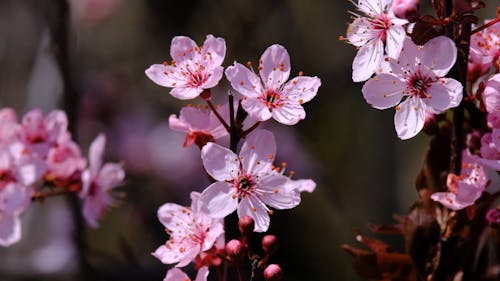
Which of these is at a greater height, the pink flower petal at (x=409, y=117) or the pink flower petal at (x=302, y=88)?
the pink flower petal at (x=302, y=88)

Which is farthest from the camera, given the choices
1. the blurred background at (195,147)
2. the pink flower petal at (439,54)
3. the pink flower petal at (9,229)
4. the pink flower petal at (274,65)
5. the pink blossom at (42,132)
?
the blurred background at (195,147)

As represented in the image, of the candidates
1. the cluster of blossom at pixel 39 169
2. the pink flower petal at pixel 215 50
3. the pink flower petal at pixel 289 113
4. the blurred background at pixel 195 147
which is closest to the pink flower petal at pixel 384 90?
the pink flower petal at pixel 289 113

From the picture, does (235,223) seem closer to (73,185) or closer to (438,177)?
(438,177)

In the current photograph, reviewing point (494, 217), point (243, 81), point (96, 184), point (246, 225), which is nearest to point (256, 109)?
point (243, 81)

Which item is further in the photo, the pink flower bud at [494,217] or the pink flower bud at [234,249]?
the pink flower bud at [494,217]

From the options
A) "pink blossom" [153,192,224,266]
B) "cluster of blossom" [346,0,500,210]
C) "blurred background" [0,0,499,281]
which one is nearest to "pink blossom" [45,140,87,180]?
"pink blossom" [153,192,224,266]

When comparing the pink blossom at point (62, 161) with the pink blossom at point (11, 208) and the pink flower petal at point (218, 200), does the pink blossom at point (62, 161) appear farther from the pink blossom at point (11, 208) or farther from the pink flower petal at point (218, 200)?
the pink flower petal at point (218, 200)

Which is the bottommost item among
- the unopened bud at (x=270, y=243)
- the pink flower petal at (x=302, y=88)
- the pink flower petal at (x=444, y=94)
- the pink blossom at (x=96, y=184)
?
the unopened bud at (x=270, y=243)

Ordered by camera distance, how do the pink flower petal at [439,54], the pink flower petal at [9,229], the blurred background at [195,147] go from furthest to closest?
the blurred background at [195,147] → the pink flower petal at [9,229] → the pink flower petal at [439,54]

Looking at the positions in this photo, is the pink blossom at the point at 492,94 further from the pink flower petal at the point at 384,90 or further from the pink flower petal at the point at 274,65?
the pink flower petal at the point at 274,65
